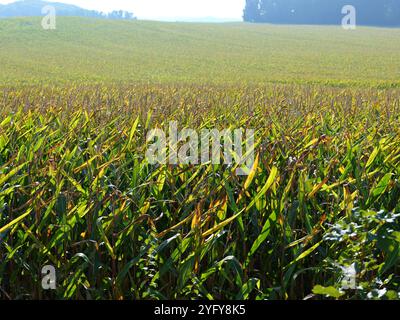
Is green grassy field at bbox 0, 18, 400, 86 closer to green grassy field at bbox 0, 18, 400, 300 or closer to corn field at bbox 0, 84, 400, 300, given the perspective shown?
green grassy field at bbox 0, 18, 400, 300

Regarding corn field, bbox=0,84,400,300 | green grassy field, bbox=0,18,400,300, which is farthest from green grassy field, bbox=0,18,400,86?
corn field, bbox=0,84,400,300

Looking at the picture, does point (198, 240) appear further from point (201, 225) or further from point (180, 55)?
point (180, 55)

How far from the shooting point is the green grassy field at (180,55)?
24.2 metres

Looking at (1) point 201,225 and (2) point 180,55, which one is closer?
(1) point 201,225

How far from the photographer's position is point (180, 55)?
119ft

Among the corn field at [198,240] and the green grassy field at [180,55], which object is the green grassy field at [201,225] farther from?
the green grassy field at [180,55]

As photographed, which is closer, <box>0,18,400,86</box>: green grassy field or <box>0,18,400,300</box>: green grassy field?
<box>0,18,400,300</box>: green grassy field

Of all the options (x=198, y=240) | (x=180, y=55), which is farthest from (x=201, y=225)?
(x=180, y=55)

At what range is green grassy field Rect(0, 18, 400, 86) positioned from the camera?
79.5ft

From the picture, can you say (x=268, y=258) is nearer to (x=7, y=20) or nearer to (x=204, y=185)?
(x=204, y=185)

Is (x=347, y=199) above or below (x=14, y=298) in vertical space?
above

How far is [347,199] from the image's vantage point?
2053mm
